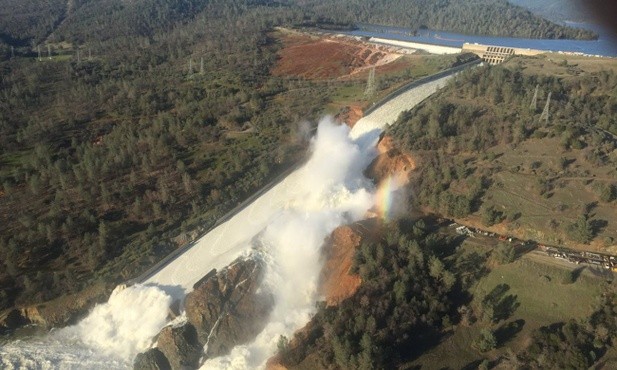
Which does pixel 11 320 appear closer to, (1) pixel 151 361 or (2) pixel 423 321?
(1) pixel 151 361

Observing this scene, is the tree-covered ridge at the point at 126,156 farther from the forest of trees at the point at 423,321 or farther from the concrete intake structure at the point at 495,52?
the concrete intake structure at the point at 495,52

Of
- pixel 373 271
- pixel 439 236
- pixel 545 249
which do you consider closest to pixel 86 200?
pixel 373 271

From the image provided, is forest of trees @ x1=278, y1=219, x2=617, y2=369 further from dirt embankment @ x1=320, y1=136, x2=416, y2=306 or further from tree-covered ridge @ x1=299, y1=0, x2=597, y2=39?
tree-covered ridge @ x1=299, y1=0, x2=597, y2=39

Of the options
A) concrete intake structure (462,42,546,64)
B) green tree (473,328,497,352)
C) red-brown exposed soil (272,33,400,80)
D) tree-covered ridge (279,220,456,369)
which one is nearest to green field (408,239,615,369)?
green tree (473,328,497,352)

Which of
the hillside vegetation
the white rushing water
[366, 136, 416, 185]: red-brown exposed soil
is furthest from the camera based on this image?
[366, 136, 416, 185]: red-brown exposed soil

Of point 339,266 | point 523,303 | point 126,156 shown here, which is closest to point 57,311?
point 126,156

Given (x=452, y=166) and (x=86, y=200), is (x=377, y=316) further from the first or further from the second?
(x=86, y=200)
